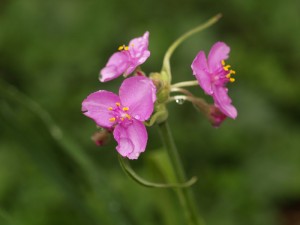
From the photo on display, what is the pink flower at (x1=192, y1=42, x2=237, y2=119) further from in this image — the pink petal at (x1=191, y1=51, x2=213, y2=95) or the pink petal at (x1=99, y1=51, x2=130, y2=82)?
the pink petal at (x1=99, y1=51, x2=130, y2=82)

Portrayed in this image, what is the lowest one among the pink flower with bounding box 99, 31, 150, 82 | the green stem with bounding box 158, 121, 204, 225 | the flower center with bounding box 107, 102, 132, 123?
the green stem with bounding box 158, 121, 204, 225

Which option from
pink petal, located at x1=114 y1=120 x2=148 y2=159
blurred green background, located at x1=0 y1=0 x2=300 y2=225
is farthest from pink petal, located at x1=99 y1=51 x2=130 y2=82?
blurred green background, located at x1=0 y1=0 x2=300 y2=225

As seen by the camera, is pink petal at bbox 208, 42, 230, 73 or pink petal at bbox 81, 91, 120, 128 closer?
pink petal at bbox 81, 91, 120, 128

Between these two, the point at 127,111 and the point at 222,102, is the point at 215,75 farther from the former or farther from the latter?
the point at 127,111

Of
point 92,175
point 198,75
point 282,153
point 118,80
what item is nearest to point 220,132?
point 282,153

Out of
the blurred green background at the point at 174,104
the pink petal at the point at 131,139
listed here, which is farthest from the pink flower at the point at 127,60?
the blurred green background at the point at 174,104

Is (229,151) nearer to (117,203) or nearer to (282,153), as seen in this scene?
(282,153)
